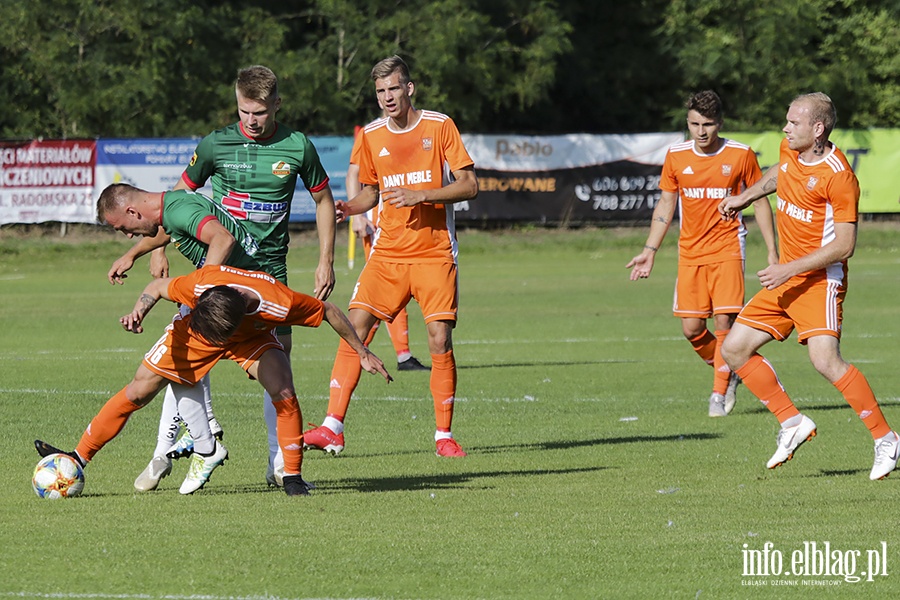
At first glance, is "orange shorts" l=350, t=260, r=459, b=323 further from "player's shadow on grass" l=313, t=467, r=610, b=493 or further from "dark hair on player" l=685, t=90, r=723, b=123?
"dark hair on player" l=685, t=90, r=723, b=123

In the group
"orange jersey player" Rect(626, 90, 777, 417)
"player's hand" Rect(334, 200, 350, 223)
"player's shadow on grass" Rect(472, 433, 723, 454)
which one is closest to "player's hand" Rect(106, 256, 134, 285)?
"player's hand" Rect(334, 200, 350, 223)

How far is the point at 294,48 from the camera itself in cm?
3912

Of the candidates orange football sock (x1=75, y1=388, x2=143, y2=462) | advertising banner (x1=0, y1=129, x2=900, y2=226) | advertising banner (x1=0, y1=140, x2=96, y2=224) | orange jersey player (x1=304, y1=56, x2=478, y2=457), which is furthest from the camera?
advertising banner (x1=0, y1=129, x2=900, y2=226)

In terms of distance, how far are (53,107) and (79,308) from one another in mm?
17917

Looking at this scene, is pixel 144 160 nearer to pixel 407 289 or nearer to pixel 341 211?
pixel 407 289

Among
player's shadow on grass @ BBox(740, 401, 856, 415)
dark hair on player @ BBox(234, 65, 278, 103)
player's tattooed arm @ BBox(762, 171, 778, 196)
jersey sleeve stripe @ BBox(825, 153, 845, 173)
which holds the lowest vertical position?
player's shadow on grass @ BBox(740, 401, 856, 415)

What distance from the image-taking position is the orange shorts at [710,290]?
11195 millimetres

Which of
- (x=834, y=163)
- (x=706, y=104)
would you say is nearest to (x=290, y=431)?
(x=834, y=163)

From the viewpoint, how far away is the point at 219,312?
22.0ft

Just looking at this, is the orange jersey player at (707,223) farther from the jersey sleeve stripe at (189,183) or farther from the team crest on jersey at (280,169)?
the jersey sleeve stripe at (189,183)

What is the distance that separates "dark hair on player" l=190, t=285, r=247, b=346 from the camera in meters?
6.69

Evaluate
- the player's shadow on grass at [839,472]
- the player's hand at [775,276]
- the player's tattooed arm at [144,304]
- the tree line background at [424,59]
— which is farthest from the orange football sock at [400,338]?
the tree line background at [424,59]

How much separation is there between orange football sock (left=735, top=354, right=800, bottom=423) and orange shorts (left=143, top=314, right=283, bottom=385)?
→ 2.91m

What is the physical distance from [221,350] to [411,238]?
2.38 meters
